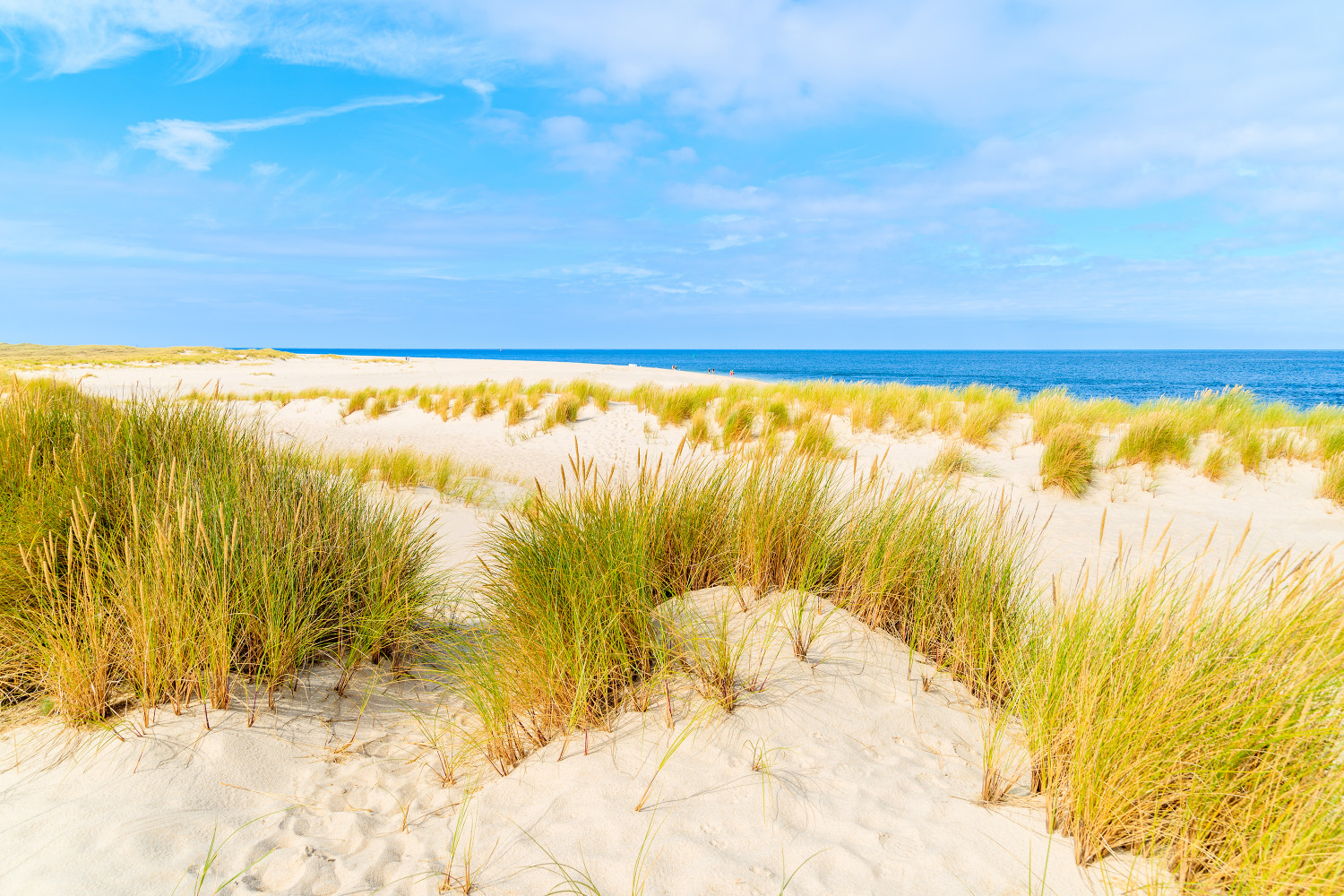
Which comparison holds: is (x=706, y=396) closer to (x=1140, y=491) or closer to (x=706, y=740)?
(x=1140, y=491)

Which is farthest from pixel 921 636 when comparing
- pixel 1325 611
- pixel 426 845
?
pixel 426 845

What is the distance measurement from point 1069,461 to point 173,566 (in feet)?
30.1

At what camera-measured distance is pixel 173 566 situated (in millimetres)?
2352

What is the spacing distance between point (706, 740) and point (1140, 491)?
841cm

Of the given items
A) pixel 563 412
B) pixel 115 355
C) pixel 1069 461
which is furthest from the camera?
pixel 115 355

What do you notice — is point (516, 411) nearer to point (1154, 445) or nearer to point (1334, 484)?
point (1154, 445)

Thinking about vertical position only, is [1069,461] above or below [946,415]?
below

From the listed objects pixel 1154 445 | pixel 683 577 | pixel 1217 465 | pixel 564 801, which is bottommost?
pixel 564 801

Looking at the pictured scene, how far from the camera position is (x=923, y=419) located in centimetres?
1076

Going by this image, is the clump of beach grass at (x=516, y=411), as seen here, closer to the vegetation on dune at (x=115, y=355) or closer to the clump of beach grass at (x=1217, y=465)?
the clump of beach grass at (x=1217, y=465)

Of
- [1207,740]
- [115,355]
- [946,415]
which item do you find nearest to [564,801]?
[1207,740]

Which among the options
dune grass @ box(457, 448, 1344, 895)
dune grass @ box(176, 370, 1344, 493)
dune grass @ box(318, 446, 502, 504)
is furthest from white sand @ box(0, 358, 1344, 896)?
dune grass @ box(318, 446, 502, 504)

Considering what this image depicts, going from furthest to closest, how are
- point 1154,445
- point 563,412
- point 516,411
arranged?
point 516,411, point 563,412, point 1154,445

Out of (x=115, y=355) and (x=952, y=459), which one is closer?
(x=952, y=459)
